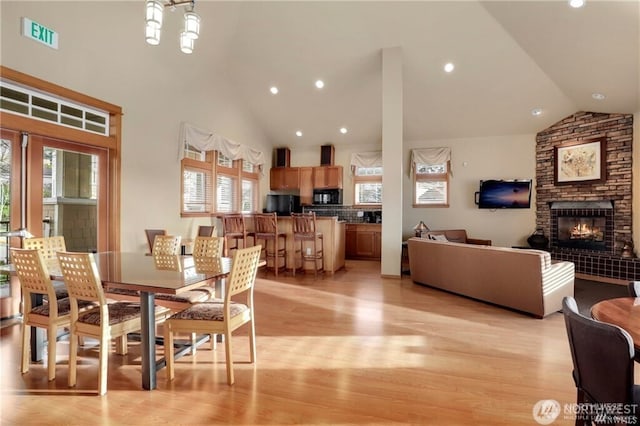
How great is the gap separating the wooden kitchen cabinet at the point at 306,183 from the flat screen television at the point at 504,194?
160 inches

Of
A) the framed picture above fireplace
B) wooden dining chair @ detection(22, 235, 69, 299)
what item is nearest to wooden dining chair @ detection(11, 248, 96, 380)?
wooden dining chair @ detection(22, 235, 69, 299)

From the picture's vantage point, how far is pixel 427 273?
4891 mm

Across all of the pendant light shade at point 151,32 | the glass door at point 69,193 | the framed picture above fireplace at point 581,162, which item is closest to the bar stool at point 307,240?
the glass door at point 69,193

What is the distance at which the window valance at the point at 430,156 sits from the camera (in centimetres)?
779

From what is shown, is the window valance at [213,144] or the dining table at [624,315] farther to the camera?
the window valance at [213,144]

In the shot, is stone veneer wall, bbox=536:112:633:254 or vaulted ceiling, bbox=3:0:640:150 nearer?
vaulted ceiling, bbox=3:0:640:150

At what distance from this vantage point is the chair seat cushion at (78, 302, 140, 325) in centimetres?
221

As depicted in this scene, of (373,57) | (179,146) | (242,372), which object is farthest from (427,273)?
(179,146)

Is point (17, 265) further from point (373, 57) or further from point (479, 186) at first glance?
point (479, 186)

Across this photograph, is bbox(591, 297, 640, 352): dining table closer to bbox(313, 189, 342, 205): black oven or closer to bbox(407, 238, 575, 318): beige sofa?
bbox(407, 238, 575, 318): beige sofa

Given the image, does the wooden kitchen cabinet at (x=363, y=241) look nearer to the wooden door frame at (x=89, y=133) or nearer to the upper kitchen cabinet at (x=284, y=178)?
the upper kitchen cabinet at (x=284, y=178)

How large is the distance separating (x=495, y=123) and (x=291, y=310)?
604cm

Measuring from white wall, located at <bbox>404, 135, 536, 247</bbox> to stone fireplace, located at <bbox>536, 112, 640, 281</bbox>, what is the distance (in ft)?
0.98

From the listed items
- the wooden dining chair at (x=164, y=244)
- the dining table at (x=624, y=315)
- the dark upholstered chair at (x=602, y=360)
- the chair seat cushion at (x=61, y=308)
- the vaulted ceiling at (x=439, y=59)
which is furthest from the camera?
the vaulted ceiling at (x=439, y=59)
